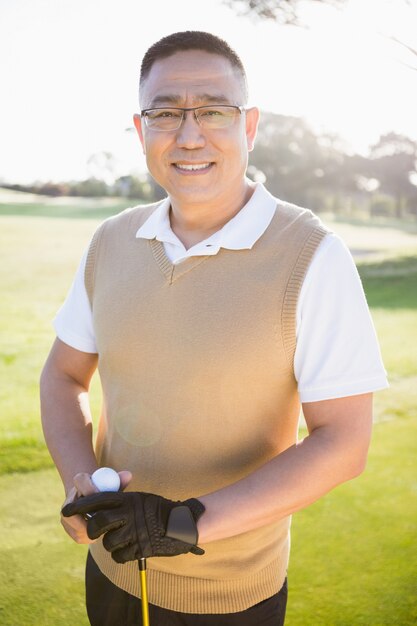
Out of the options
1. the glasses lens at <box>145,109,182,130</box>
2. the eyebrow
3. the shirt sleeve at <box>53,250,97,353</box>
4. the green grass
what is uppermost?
the eyebrow

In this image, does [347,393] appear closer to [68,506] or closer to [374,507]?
[68,506]

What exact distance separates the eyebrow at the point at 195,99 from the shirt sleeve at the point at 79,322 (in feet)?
1.66

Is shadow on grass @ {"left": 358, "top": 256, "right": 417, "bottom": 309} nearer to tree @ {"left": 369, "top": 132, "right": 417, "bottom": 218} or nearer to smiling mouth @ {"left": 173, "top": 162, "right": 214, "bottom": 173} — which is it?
smiling mouth @ {"left": 173, "top": 162, "right": 214, "bottom": 173}

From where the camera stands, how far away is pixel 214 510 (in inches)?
57.5

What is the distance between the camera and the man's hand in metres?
1.49

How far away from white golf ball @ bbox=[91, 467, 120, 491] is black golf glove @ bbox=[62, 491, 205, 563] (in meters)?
0.06

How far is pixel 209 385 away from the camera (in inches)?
64.6

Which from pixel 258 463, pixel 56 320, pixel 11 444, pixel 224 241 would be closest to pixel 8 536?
pixel 11 444

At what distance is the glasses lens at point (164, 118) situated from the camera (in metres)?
1.79

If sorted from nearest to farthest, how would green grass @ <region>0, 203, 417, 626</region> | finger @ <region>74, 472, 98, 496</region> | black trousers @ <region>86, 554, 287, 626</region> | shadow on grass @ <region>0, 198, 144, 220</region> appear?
finger @ <region>74, 472, 98, 496</region>
black trousers @ <region>86, 554, 287, 626</region>
green grass @ <region>0, 203, 417, 626</region>
shadow on grass @ <region>0, 198, 144, 220</region>

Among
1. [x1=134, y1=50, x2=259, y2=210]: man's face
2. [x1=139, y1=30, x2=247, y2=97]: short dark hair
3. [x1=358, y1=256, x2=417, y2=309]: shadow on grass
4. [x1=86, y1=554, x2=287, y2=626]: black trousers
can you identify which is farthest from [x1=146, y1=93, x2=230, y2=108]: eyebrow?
[x1=358, y1=256, x2=417, y2=309]: shadow on grass

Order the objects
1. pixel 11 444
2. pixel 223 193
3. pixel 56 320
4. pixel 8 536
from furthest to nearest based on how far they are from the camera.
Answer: pixel 11 444 < pixel 8 536 < pixel 56 320 < pixel 223 193

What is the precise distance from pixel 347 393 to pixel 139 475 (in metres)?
0.60

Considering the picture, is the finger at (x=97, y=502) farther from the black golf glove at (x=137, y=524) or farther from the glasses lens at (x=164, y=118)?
the glasses lens at (x=164, y=118)
